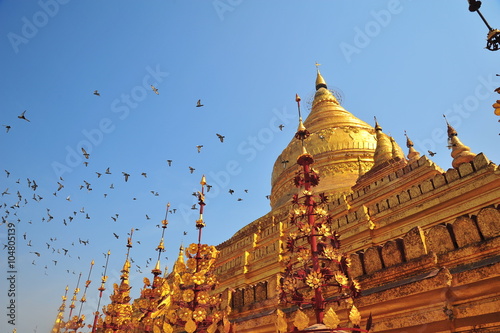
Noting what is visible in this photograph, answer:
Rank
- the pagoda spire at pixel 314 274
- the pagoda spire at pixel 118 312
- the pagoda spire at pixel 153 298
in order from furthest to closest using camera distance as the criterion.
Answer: the pagoda spire at pixel 118 312, the pagoda spire at pixel 153 298, the pagoda spire at pixel 314 274

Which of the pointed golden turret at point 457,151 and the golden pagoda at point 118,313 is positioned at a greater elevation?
the pointed golden turret at point 457,151

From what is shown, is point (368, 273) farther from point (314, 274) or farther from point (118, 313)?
point (118, 313)

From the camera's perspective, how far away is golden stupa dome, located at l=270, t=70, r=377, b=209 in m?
27.9

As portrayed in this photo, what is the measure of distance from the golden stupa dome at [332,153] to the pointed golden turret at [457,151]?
8.41m

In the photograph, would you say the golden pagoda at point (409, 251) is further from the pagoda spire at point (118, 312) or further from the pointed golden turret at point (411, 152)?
the pagoda spire at point (118, 312)

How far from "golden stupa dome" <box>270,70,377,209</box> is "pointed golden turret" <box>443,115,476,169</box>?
27.6 feet

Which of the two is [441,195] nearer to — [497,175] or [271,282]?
[497,175]

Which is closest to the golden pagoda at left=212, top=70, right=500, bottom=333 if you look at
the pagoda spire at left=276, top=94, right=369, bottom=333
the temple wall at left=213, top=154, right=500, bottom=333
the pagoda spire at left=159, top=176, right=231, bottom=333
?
the temple wall at left=213, top=154, right=500, bottom=333

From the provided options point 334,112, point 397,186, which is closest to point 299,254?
point 397,186

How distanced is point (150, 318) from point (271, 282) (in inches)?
139

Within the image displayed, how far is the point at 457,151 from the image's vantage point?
17.7 metres

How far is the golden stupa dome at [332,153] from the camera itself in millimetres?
27922

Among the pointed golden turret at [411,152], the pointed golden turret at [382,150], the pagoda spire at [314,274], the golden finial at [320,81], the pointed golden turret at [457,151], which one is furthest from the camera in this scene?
the golden finial at [320,81]

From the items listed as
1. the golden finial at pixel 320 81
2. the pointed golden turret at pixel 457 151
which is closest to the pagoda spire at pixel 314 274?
the pointed golden turret at pixel 457 151
